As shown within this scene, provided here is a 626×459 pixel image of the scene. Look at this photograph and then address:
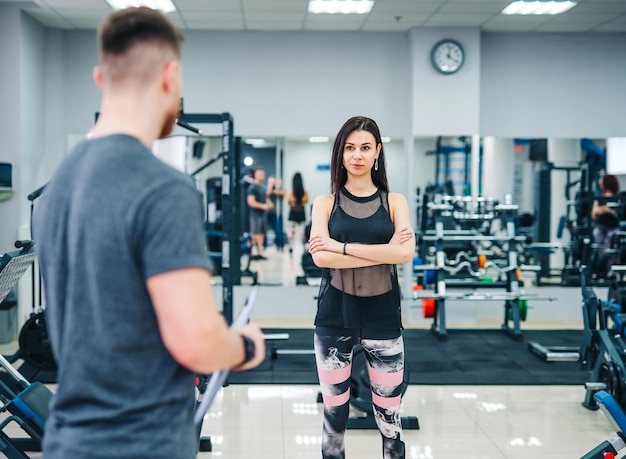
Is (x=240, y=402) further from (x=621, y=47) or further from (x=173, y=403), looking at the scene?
(x=621, y=47)

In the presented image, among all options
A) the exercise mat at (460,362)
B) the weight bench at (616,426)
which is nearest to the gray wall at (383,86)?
the exercise mat at (460,362)

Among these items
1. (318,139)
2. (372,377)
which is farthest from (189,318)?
(318,139)

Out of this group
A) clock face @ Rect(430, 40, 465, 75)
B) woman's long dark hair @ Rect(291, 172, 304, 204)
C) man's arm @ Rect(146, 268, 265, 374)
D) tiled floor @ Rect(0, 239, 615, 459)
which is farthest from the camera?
woman's long dark hair @ Rect(291, 172, 304, 204)

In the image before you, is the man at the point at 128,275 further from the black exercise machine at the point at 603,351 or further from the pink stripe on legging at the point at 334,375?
the black exercise machine at the point at 603,351

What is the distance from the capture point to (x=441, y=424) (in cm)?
387

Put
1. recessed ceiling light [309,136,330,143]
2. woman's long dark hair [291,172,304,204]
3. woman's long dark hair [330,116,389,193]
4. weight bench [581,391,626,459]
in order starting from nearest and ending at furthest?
woman's long dark hair [330,116,389,193] < weight bench [581,391,626,459] < recessed ceiling light [309,136,330,143] < woman's long dark hair [291,172,304,204]

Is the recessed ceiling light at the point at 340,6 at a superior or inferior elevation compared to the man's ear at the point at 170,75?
superior

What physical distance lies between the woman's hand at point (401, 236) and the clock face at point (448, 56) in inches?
189

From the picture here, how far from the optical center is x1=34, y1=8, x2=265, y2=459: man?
100 centimetres

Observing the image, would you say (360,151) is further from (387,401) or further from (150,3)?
(150,3)

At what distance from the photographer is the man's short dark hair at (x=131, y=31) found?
1058 mm

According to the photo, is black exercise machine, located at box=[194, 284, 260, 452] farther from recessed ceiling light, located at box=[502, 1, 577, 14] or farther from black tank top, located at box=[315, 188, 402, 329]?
recessed ceiling light, located at box=[502, 1, 577, 14]

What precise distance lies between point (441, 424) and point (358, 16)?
161 inches

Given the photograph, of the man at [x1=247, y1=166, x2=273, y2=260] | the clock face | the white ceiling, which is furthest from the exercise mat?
the white ceiling
